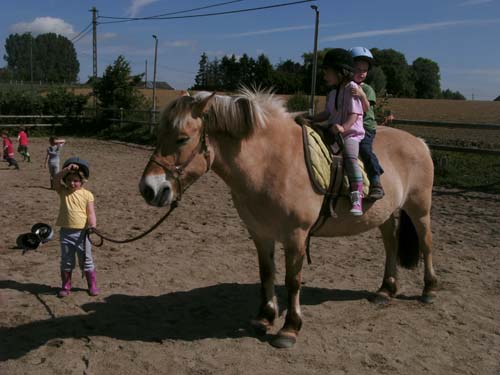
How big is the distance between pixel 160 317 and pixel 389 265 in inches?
90.7

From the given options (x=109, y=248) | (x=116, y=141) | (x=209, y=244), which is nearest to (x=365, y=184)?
(x=209, y=244)

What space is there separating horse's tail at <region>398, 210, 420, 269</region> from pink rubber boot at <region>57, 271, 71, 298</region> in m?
3.36

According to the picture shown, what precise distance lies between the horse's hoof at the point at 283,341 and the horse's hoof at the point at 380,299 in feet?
3.94

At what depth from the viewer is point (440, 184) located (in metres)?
→ 10.4

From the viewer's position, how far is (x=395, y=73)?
75.8 meters

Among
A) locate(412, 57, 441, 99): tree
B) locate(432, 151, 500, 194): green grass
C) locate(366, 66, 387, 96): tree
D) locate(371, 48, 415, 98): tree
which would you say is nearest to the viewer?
locate(432, 151, 500, 194): green grass

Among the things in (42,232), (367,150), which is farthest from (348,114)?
(42,232)

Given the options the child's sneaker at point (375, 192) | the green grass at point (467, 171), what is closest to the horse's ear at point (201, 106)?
the child's sneaker at point (375, 192)

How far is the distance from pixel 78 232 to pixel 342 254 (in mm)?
3174

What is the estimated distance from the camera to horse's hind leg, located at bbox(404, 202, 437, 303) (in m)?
4.30

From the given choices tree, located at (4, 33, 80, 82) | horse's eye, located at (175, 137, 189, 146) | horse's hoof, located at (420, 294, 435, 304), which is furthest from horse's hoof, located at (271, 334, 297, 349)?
tree, located at (4, 33, 80, 82)

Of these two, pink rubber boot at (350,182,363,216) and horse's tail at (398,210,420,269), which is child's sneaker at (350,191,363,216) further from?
horse's tail at (398,210,420,269)

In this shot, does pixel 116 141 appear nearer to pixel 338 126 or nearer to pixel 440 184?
pixel 440 184

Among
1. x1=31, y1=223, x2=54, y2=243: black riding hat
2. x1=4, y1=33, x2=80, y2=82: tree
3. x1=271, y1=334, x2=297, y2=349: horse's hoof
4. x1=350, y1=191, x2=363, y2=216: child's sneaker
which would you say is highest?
x1=4, y1=33, x2=80, y2=82: tree
